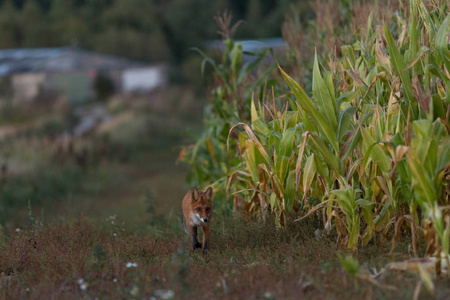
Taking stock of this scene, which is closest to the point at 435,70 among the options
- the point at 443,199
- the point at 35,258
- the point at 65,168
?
the point at 443,199

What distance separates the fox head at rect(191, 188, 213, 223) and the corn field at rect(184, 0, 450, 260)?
→ 0.70 meters

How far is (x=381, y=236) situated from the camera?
5.01 metres

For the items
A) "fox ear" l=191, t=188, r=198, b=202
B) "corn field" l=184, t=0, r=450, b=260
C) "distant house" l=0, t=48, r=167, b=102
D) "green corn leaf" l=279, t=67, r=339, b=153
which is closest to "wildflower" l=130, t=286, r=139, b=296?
"fox ear" l=191, t=188, r=198, b=202

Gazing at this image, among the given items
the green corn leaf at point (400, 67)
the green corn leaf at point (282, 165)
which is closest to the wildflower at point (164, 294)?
the green corn leaf at point (282, 165)

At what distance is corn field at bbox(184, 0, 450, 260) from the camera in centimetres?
427

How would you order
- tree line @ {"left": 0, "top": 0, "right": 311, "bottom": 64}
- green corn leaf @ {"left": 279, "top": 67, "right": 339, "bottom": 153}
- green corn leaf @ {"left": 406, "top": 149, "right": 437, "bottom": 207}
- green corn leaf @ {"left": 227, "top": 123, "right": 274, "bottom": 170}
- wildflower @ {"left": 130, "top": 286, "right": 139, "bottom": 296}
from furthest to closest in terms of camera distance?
tree line @ {"left": 0, "top": 0, "right": 311, "bottom": 64} < green corn leaf @ {"left": 227, "top": 123, "right": 274, "bottom": 170} < green corn leaf @ {"left": 279, "top": 67, "right": 339, "bottom": 153} < green corn leaf @ {"left": 406, "top": 149, "right": 437, "bottom": 207} < wildflower @ {"left": 130, "top": 286, "right": 139, "bottom": 296}

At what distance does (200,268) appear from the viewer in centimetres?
474

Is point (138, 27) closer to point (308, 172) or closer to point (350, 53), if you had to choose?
point (350, 53)

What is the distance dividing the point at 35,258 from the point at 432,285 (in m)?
3.73

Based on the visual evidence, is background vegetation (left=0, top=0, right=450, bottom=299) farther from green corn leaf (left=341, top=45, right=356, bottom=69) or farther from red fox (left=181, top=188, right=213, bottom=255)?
red fox (left=181, top=188, right=213, bottom=255)

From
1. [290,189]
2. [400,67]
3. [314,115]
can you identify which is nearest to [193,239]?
[290,189]

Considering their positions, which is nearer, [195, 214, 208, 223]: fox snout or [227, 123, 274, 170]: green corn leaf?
[195, 214, 208, 223]: fox snout

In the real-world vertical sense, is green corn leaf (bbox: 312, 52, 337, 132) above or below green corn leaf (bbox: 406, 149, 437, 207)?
above

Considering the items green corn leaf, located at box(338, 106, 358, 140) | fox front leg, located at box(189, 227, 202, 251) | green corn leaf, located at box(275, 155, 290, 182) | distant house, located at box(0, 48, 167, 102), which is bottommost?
distant house, located at box(0, 48, 167, 102)
